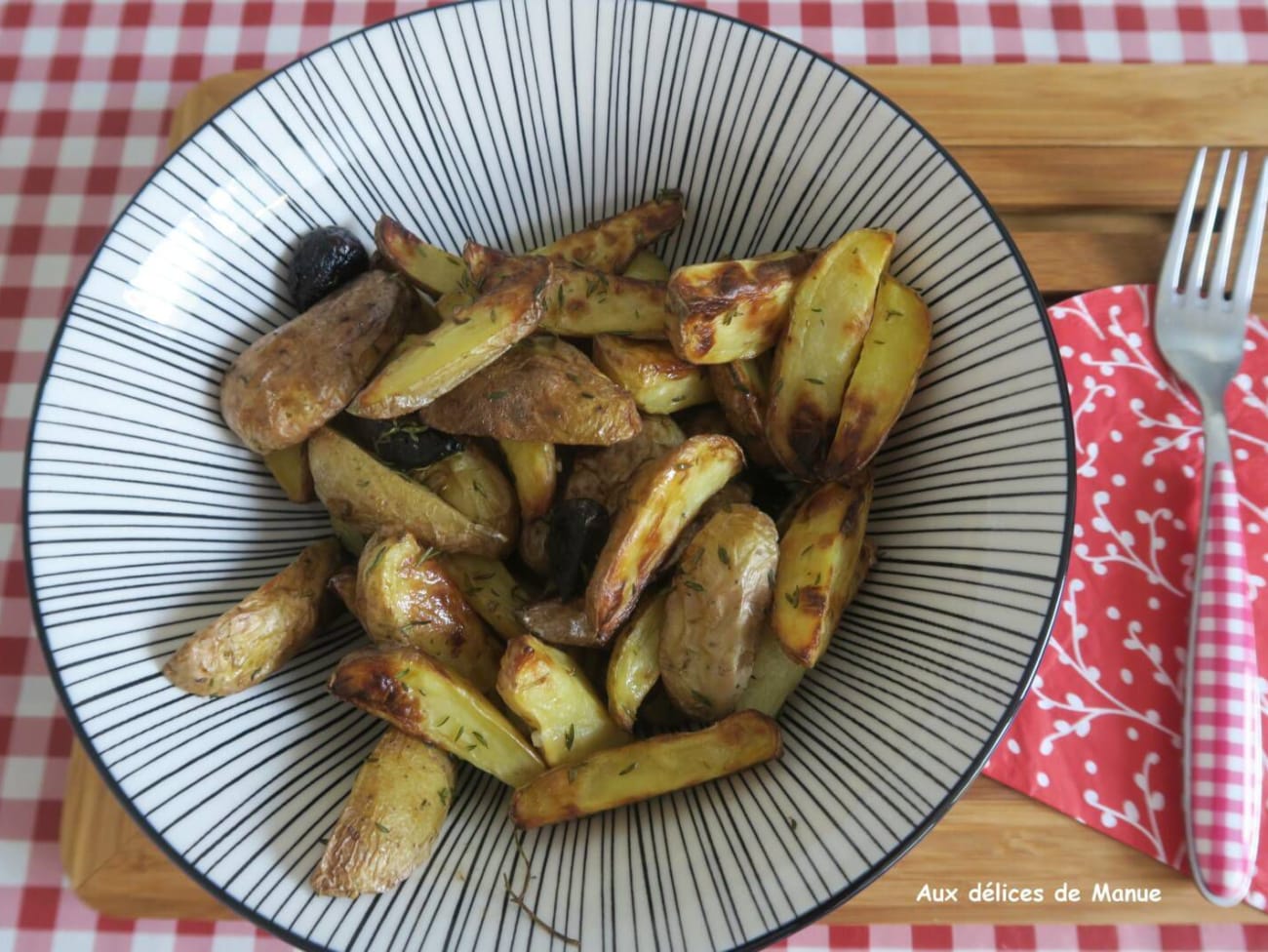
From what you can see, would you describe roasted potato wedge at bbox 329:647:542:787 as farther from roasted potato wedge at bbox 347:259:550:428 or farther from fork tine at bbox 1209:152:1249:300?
fork tine at bbox 1209:152:1249:300

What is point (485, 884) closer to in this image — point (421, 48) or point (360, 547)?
point (360, 547)

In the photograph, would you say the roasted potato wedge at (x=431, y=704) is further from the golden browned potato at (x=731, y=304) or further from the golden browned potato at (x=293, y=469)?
the golden browned potato at (x=731, y=304)

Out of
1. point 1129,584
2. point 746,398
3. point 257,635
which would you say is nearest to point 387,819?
point 257,635

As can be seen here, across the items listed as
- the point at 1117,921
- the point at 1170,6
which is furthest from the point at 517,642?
the point at 1170,6

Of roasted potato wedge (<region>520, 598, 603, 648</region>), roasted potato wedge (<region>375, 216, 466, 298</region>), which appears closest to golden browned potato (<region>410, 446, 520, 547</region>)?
roasted potato wedge (<region>520, 598, 603, 648</region>)

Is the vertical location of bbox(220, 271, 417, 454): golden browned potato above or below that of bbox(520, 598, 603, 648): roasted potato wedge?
above

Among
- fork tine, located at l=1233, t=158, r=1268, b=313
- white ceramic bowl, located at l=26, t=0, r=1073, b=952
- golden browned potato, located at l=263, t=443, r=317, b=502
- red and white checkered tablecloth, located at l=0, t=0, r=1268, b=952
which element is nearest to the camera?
white ceramic bowl, located at l=26, t=0, r=1073, b=952

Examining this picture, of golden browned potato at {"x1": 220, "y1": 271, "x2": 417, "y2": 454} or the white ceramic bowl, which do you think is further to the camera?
golden browned potato at {"x1": 220, "y1": 271, "x2": 417, "y2": 454}
